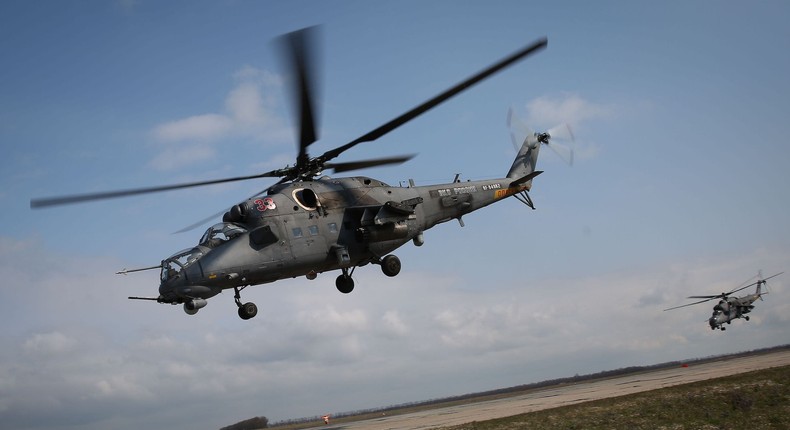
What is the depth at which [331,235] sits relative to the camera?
2341 centimetres

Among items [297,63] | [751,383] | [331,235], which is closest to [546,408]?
[751,383]

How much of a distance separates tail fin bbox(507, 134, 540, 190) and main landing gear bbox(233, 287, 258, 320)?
51.0 ft

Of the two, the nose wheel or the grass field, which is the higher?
the nose wheel

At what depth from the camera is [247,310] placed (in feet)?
71.8

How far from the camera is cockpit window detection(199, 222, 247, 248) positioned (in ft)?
70.3

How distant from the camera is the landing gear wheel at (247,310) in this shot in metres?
21.8

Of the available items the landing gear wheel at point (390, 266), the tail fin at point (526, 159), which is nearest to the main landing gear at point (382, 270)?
the landing gear wheel at point (390, 266)

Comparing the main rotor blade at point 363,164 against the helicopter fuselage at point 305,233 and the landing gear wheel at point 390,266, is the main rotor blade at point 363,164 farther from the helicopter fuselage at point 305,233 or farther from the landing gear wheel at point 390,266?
the landing gear wheel at point 390,266

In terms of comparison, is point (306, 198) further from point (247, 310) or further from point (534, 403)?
point (534, 403)

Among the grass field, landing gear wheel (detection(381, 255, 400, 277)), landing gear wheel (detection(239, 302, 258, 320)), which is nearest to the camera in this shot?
landing gear wheel (detection(239, 302, 258, 320))

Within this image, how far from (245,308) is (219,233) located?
2804 mm

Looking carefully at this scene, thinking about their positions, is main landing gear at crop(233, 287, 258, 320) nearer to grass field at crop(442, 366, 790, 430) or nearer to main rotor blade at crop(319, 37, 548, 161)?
main rotor blade at crop(319, 37, 548, 161)

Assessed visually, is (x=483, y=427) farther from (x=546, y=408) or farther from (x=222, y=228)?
(x=222, y=228)

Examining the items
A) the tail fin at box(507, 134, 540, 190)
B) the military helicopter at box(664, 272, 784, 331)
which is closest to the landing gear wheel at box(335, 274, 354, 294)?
the tail fin at box(507, 134, 540, 190)
